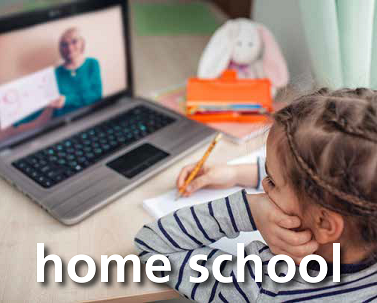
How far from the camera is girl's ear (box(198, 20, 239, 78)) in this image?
1.07 metres

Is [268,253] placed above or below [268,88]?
below

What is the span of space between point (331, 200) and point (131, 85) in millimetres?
616

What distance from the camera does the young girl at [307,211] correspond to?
1.56 feet

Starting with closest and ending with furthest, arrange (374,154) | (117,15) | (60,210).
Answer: (374,154)
(60,210)
(117,15)

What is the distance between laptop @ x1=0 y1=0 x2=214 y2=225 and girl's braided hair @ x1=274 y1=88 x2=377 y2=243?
0.33 meters

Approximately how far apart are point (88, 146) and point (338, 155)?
0.50 m

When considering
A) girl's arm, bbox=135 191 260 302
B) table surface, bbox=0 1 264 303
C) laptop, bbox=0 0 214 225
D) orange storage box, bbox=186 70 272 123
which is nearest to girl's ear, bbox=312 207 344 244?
girl's arm, bbox=135 191 260 302

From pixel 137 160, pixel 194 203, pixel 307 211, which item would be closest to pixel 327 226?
pixel 307 211

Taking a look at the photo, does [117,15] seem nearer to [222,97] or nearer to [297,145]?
[222,97]

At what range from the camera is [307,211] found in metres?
0.54

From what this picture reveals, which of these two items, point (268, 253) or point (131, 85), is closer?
point (268, 253)

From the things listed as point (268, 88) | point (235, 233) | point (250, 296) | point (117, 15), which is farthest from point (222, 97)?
point (250, 296)

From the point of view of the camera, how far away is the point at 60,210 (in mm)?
689

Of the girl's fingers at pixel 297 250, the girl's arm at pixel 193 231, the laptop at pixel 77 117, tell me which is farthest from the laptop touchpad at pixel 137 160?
the girl's fingers at pixel 297 250
